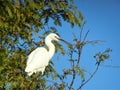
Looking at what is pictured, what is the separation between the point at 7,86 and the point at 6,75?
0.24 feet

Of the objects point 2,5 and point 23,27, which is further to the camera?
point 23,27

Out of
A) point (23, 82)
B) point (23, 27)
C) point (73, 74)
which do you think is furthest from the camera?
point (23, 27)

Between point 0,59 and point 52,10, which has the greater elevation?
point 52,10

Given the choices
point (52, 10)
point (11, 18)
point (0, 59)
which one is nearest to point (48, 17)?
point (52, 10)

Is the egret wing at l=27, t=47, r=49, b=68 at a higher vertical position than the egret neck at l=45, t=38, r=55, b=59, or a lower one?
lower

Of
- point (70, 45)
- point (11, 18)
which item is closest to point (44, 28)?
point (11, 18)

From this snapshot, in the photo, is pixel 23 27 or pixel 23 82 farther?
pixel 23 27

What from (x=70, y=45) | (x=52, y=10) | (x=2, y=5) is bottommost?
(x=70, y=45)

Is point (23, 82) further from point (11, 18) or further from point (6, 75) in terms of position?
point (11, 18)

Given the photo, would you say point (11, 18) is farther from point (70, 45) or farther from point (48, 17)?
point (70, 45)

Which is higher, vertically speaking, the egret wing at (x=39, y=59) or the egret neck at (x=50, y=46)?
the egret neck at (x=50, y=46)

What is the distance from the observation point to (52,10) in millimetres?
3363

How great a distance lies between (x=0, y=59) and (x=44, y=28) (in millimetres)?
471

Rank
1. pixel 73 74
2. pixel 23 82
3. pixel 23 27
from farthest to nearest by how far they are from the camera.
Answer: pixel 23 27 → pixel 23 82 → pixel 73 74
